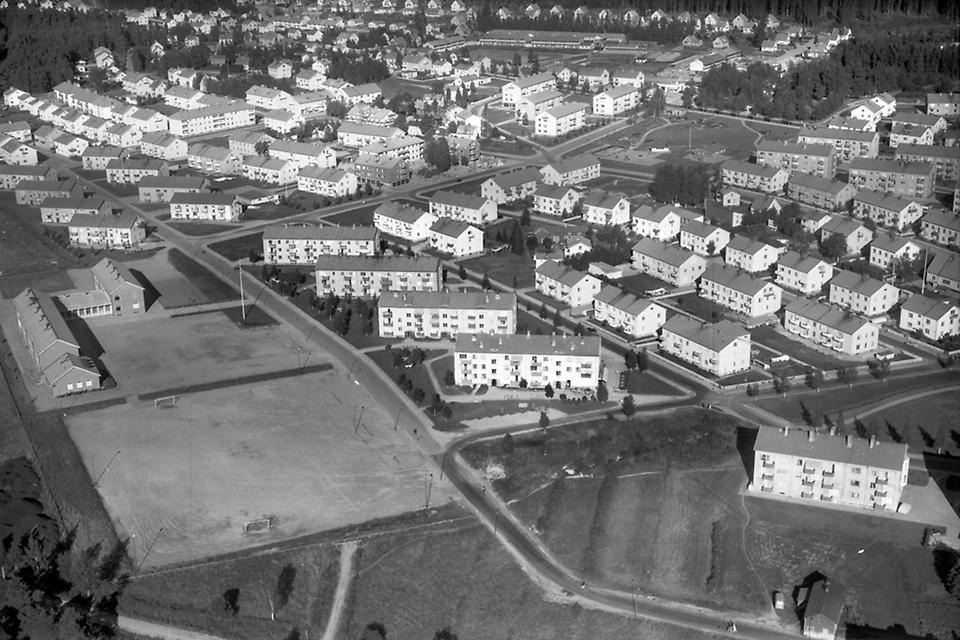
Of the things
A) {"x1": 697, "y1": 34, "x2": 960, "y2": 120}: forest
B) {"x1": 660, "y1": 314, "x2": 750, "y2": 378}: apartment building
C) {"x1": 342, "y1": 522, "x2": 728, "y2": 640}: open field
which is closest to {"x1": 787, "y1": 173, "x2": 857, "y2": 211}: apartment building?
{"x1": 697, "y1": 34, "x2": 960, "y2": 120}: forest

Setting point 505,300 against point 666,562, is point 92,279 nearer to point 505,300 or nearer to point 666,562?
point 505,300

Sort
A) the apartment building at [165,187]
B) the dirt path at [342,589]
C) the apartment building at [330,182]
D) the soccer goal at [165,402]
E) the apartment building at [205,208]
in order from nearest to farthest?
1. the dirt path at [342,589]
2. the soccer goal at [165,402]
3. the apartment building at [205,208]
4. the apartment building at [165,187]
5. the apartment building at [330,182]

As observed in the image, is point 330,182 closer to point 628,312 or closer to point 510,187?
point 510,187

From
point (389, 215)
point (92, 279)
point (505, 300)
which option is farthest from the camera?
point (389, 215)

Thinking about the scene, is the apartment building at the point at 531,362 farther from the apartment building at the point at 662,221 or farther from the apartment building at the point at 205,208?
the apartment building at the point at 205,208

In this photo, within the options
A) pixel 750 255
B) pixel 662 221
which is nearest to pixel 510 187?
pixel 662 221

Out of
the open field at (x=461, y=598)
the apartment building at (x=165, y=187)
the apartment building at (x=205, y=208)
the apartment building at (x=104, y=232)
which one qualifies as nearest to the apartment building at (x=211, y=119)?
the apartment building at (x=165, y=187)

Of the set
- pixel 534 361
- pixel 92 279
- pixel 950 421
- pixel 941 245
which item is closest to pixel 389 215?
pixel 92 279
